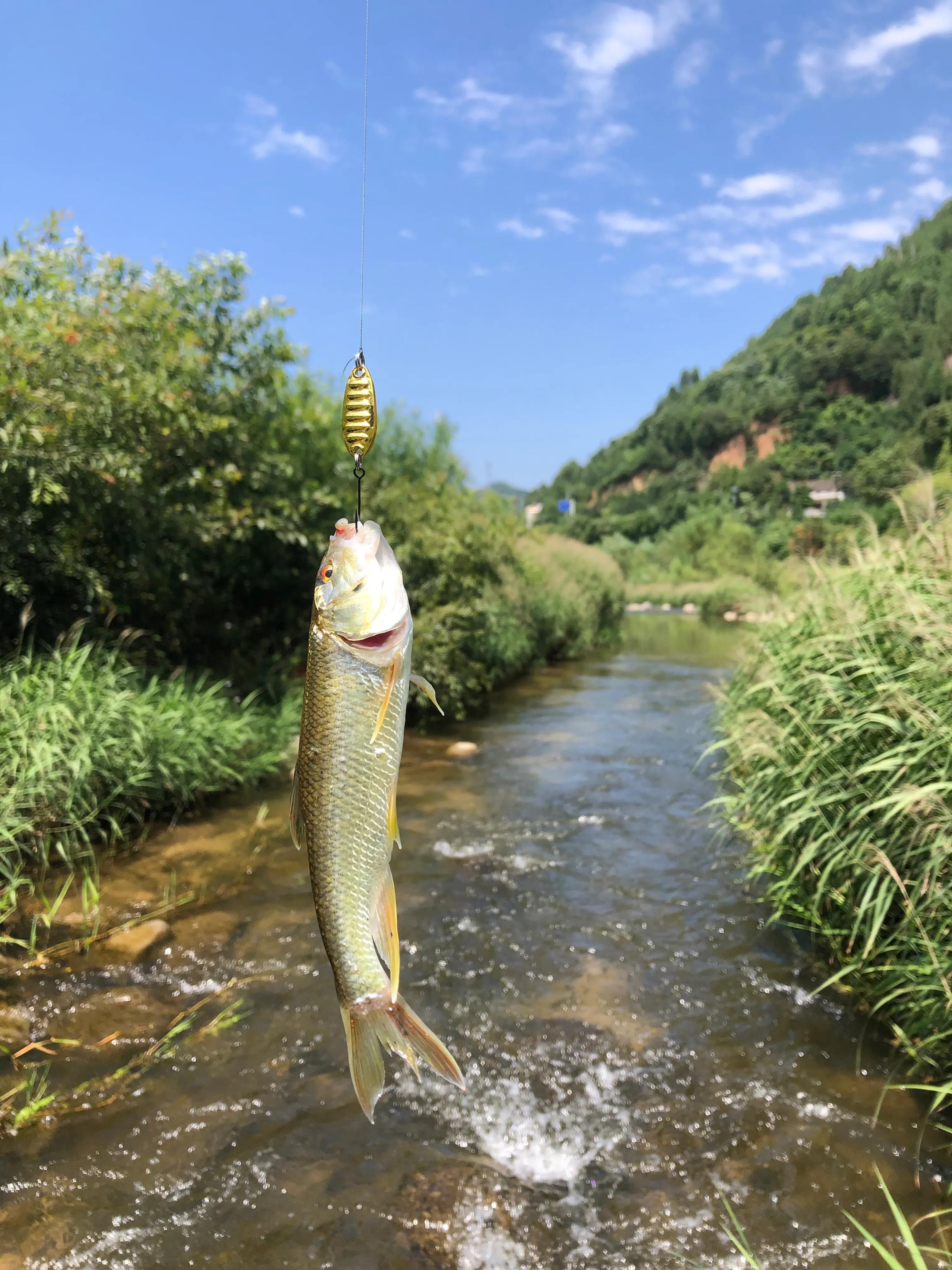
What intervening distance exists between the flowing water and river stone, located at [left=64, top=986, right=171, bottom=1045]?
0.02 meters

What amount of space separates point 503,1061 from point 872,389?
124m

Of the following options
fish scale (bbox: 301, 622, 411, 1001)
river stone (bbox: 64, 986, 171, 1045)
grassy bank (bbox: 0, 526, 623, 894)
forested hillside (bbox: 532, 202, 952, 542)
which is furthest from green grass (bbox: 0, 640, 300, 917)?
forested hillside (bbox: 532, 202, 952, 542)

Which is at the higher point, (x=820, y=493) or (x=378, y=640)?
(x=820, y=493)

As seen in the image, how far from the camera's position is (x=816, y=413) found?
114 m

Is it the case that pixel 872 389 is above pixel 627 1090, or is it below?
above

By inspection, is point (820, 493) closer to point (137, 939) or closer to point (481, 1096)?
point (137, 939)

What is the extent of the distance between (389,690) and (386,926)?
1.79 feet

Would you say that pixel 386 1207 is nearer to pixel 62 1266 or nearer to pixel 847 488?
pixel 62 1266

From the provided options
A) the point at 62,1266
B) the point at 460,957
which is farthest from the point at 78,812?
the point at 62,1266

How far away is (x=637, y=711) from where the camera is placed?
1623cm

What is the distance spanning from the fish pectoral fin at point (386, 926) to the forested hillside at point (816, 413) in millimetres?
79541

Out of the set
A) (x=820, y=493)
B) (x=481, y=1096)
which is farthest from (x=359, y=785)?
(x=820, y=493)

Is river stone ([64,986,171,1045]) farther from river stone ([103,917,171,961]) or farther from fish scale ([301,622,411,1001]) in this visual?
fish scale ([301,622,411,1001])

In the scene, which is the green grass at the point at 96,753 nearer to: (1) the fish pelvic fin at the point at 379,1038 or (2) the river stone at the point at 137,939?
(2) the river stone at the point at 137,939
